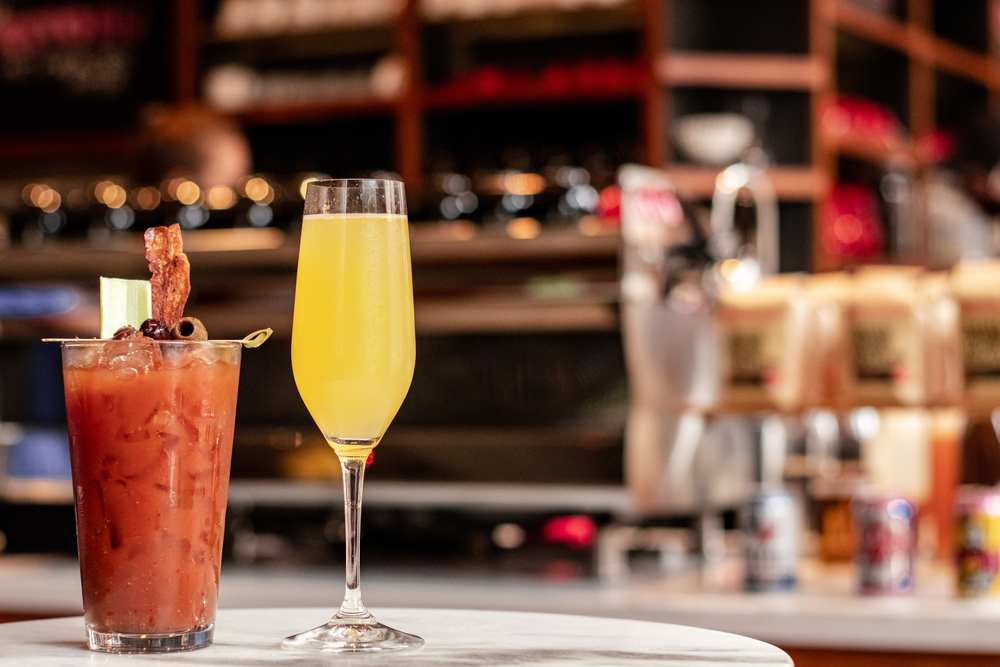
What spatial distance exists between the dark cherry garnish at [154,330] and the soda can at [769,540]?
1.39 meters

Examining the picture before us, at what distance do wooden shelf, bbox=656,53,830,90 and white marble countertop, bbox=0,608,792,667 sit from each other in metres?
2.70

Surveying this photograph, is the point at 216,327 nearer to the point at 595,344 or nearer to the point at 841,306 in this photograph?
the point at 595,344

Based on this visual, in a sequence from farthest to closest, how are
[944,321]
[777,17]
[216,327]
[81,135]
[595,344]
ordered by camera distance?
1. [81,135]
2. [777,17]
3. [216,327]
4. [595,344]
5. [944,321]

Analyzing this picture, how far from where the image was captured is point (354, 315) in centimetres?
104

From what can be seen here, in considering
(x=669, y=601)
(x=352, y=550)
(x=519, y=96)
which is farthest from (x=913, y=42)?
(x=352, y=550)

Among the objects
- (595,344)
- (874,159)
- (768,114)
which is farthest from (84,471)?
(874,159)

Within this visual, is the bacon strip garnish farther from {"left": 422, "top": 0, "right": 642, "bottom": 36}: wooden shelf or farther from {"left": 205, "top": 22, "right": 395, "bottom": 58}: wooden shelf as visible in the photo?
{"left": 205, "top": 22, "right": 395, "bottom": 58}: wooden shelf

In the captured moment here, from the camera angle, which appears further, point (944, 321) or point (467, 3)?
point (467, 3)

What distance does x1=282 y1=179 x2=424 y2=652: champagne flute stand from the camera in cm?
104

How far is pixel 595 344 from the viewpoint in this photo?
2303 millimetres

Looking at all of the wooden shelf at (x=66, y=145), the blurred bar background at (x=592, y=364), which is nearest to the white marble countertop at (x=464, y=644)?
the blurred bar background at (x=592, y=364)

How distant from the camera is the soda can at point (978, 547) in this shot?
6.65ft

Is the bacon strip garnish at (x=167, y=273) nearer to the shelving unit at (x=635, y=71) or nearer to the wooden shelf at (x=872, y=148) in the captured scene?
the shelving unit at (x=635, y=71)

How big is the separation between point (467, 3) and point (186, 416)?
3175mm
